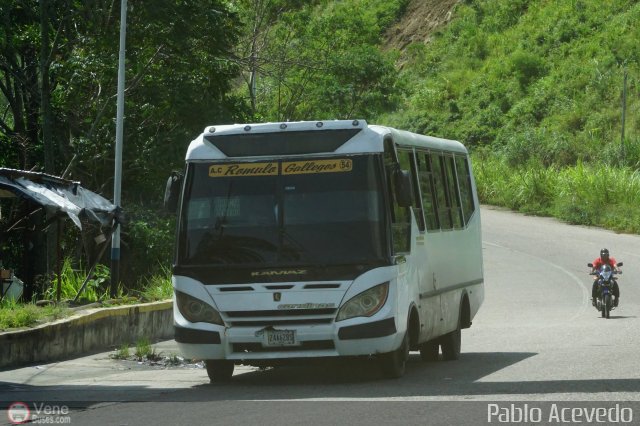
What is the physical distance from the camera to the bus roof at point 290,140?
14.0 metres

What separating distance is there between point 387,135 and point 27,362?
568cm

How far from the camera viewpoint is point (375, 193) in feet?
45.1

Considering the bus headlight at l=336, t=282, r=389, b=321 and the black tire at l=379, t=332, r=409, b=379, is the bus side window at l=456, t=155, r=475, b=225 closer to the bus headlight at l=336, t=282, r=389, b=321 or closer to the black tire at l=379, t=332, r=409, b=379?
the black tire at l=379, t=332, r=409, b=379

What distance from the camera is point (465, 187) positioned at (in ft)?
62.4

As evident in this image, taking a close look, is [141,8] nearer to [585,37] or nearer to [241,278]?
[241,278]

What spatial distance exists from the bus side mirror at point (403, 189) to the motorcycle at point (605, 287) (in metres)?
17.0

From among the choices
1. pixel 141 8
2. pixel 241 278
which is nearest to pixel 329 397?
pixel 241 278

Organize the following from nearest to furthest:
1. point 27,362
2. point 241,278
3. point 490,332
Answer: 1. point 241,278
2. point 27,362
3. point 490,332

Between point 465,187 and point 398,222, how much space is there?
199 inches

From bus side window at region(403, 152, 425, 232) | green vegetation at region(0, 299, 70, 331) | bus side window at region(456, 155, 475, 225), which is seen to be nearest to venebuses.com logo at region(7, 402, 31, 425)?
green vegetation at region(0, 299, 70, 331)

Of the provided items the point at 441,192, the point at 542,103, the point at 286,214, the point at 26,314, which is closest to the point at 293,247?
the point at 286,214

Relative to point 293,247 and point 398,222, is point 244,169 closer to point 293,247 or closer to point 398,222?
point 293,247

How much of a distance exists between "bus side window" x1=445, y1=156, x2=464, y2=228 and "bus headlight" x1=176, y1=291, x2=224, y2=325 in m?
5.03

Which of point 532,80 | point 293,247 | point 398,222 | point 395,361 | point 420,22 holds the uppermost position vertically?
point 420,22
